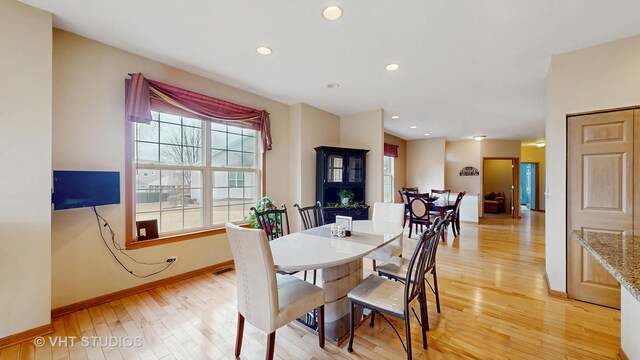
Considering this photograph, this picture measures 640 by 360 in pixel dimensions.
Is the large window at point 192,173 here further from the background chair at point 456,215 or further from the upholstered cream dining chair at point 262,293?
the background chair at point 456,215

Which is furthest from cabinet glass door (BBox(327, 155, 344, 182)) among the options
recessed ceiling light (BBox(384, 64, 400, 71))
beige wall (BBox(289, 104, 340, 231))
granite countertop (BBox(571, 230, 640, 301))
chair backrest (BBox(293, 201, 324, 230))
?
granite countertop (BBox(571, 230, 640, 301))

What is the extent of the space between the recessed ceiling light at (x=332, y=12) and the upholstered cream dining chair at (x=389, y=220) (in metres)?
2.00

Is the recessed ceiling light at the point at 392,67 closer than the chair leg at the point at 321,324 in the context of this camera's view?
No

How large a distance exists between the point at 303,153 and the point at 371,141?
4.50 feet

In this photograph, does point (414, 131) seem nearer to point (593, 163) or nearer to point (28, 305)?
point (593, 163)

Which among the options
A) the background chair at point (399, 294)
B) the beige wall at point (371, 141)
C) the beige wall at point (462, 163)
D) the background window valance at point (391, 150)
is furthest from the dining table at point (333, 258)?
the beige wall at point (462, 163)

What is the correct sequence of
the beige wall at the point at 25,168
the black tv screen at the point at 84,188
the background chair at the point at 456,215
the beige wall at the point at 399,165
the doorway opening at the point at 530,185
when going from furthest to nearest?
the doorway opening at the point at 530,185 < the beige wall at the point at 399,165 < the background chair at the point at 456,215 < the black tv screen at the point at 84,188 < the beige wall at the point at 25,168

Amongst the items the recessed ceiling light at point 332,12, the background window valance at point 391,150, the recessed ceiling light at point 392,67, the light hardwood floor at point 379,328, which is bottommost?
the light hardwood floor at point 379,328

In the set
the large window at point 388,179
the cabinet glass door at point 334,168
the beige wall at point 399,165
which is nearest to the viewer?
the cabinet glass door at point 334,168

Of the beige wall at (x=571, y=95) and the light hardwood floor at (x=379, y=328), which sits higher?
the beige wall at (x=571, y=95)

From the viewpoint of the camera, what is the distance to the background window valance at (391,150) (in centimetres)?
653

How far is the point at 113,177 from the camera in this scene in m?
2.35

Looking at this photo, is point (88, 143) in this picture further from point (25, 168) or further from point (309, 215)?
point (309, 215)

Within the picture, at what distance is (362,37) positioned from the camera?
226 cm
